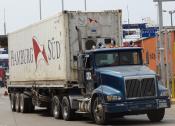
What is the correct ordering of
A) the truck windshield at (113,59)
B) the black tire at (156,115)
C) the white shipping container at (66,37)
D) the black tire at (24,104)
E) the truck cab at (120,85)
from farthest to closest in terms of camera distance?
1. the black tire at (24,104)
2. the white shipping container at (66,37)
3. the truck windshield at (113,59)
4. the black tire at (156,115)
5. the truck cab at (120,85)

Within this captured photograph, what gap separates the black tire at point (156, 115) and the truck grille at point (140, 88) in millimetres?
1013

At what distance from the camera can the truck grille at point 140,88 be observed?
1742 cm

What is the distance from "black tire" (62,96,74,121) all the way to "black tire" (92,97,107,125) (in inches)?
85.2

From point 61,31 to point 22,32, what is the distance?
655 centimetres

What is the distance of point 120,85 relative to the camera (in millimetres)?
17438

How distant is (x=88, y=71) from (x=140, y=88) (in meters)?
2.23

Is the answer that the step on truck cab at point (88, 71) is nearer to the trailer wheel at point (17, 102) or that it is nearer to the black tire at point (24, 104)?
the black tire at point (24, 104)

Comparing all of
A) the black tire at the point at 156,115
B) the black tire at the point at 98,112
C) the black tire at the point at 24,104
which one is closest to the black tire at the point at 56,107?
the black tire at the point at 98,112

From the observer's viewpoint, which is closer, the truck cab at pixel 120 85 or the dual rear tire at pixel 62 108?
the truck cab at pixel 120 85

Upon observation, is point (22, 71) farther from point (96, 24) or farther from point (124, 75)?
point (124, 75)

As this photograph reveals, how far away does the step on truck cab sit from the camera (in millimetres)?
17500

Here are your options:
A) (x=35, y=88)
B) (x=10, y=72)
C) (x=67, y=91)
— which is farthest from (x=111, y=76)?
(x=10, y=72)

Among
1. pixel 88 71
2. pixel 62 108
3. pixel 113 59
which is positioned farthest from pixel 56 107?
pixel 113 59

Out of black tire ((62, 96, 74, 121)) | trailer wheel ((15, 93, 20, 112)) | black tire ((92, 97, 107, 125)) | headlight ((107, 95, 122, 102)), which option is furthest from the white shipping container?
trailer wheel ((15, 93, 20, 112))
